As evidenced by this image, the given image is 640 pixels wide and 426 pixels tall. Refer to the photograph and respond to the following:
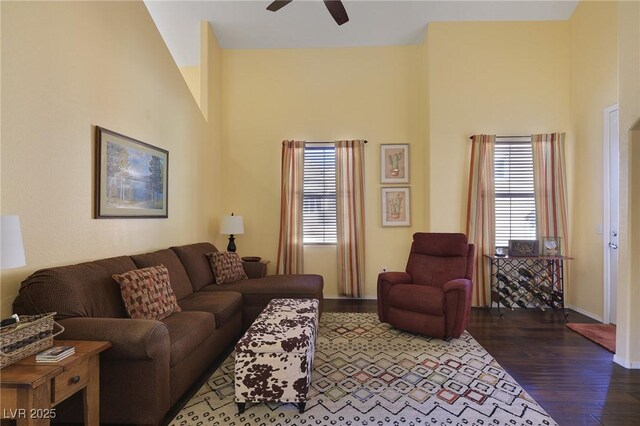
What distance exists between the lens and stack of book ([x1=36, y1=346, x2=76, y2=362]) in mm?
1448

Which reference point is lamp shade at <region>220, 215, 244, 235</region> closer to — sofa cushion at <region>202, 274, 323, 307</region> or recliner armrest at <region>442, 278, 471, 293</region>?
sofa cushion at <region>202, 274, 323, 307</region>

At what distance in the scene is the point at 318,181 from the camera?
495 centimetres

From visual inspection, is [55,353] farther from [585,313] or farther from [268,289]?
[585,313]

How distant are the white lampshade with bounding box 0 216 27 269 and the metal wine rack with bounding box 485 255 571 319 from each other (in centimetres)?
461

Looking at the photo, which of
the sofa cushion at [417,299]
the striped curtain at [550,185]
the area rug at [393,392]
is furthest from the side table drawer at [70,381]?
the striped curtain at [550,185]

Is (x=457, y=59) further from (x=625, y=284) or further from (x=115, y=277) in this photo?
(x=115, y=277)

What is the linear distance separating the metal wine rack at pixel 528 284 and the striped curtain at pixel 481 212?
127mm

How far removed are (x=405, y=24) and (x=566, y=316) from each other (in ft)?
15.0

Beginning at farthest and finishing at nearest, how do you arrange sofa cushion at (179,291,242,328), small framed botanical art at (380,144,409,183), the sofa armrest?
small framed botanical art at (380,144,409,183), sofa cushion at (179,291,242,328), the sofa armrest

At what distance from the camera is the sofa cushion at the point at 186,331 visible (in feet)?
6.69

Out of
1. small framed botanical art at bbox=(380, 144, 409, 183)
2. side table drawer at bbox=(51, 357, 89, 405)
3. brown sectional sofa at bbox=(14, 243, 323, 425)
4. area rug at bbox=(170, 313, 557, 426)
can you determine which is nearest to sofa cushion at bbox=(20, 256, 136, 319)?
brown sectional sofa at bbox=(14, 243, 323, 425)

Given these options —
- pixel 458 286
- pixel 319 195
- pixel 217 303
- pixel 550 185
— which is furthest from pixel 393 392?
pixel 550 185

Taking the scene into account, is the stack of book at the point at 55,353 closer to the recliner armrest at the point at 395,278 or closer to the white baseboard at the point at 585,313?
the recliner armrest at the point at 395,278

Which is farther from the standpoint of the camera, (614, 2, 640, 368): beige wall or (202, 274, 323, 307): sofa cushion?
(202, 274, 323, 307): sofa cushion
